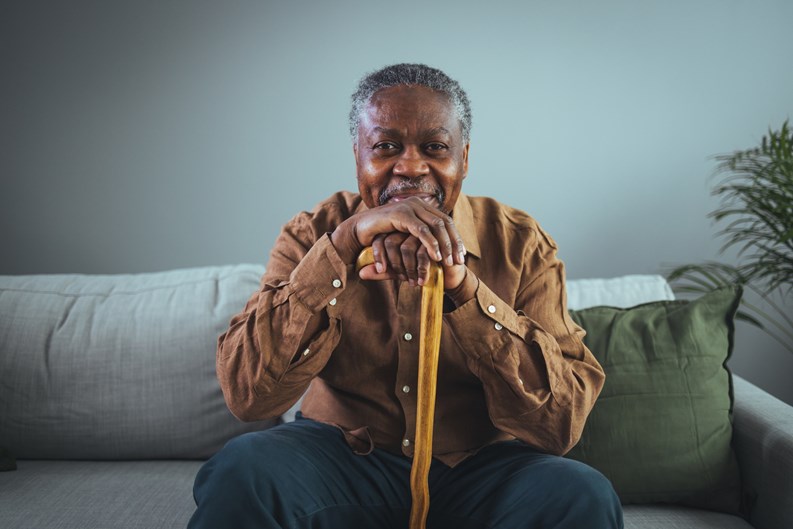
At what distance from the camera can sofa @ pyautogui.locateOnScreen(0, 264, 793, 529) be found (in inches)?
78.2

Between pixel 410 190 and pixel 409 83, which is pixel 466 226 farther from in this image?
pixel 409 83

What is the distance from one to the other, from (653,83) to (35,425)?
219 centimetres

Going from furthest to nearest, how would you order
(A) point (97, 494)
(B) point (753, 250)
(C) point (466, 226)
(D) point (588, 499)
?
(B) point (753, 250) < (A) point (97, 494) < (C) point (466, 226) < (D) point (588, 499)

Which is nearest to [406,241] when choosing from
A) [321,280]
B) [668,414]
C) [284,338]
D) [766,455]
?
[321,280]

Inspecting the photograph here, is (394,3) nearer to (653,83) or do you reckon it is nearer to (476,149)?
(476,149)

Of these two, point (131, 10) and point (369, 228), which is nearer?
point (369, 228)

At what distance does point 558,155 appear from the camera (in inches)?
106

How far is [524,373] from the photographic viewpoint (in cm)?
149

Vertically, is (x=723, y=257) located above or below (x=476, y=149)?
below

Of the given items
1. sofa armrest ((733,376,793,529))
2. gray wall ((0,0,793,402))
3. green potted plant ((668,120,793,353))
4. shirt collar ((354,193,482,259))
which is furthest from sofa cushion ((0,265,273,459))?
green potted plant ((668,120,793,353))

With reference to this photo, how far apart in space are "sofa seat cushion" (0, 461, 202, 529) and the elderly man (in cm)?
41

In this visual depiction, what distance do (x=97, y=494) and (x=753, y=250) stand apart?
2.24 metres

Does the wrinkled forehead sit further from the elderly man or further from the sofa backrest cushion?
the sofa backrest cushion

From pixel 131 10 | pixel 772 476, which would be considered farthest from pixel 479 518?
pixel 131 10
